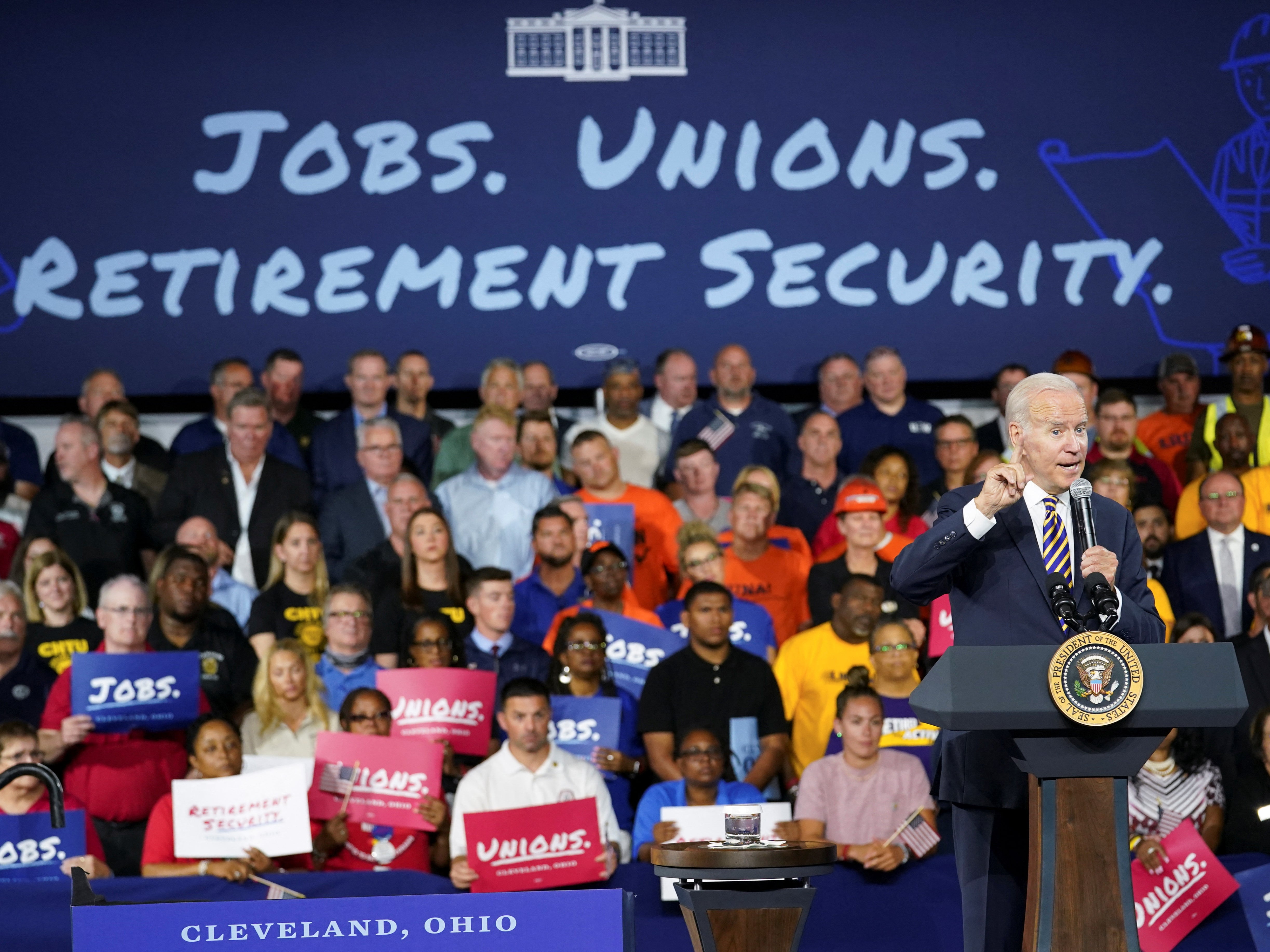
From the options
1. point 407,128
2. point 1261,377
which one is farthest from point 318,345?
point 1261,377

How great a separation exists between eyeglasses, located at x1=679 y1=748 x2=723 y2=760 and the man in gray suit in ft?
7.14

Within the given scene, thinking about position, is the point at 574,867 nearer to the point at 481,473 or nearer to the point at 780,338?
the point at 481,473

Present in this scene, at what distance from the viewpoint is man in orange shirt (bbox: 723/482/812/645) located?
721cm

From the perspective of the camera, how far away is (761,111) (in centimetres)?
988

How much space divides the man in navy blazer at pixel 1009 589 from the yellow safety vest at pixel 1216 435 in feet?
18.4

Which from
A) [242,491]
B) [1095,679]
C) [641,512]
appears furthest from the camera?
[242,491]

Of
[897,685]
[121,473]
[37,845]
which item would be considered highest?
[121,473]

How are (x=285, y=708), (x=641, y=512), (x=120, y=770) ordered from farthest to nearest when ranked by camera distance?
(x=641, y=512)
(x=285, y=708)
(x=120, y=770)

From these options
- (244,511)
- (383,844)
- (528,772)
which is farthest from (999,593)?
(244,511)

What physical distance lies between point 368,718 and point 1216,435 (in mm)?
4718

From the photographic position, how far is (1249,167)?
9.95 meters

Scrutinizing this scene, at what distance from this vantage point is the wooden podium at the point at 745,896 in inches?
141

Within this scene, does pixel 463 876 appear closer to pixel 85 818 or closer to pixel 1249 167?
pixel 85 818

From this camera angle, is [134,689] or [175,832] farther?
[134,689]
